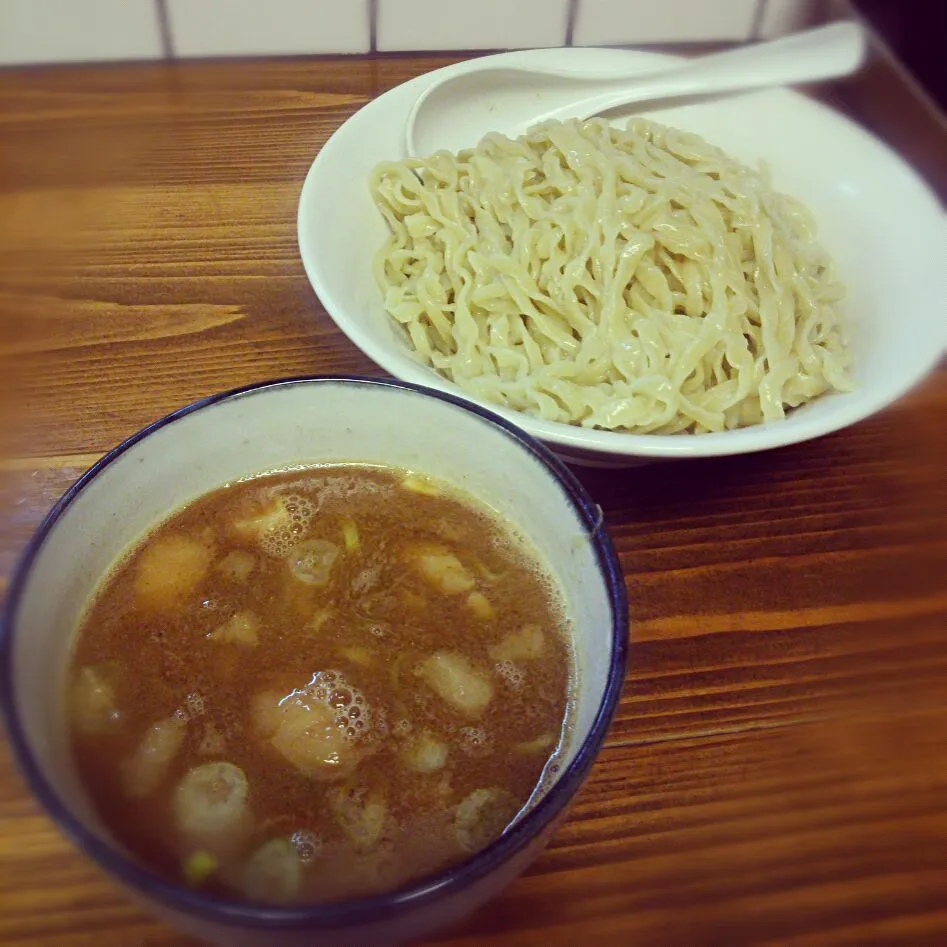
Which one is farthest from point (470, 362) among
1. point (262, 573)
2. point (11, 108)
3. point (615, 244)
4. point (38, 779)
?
point (11, 108)

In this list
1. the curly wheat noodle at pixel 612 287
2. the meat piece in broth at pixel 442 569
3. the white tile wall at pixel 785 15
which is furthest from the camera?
the white tile wall at pixel 785 15

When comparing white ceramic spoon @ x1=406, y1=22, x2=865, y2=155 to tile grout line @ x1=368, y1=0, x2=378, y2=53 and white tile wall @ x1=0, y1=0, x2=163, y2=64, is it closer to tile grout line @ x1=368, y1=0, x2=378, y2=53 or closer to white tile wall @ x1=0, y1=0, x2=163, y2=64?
tile grout line @ x1=368, y1=0, x2=378, y2=53

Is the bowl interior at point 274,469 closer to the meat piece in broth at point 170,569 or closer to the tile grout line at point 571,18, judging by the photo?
the meat piece in broth at point 170,569

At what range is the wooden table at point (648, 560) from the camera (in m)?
0.55

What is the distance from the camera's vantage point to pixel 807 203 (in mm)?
1041

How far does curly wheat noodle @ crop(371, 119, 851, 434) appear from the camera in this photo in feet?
2.80

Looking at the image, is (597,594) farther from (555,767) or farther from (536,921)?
(536,921)

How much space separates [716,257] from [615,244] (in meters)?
0.11

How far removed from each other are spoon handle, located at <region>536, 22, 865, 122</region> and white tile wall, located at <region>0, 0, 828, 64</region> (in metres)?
0.24

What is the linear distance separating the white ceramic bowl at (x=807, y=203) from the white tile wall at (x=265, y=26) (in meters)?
0.42

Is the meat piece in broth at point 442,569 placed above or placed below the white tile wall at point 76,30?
above

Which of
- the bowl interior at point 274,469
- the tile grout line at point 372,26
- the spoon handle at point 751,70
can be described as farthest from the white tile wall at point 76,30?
the bowl interior at point 274,469

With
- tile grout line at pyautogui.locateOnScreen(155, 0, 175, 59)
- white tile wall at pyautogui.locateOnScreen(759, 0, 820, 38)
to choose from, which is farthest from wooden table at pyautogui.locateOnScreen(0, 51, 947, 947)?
white tile wall at pyautogui.locateOnScreen(759, 0, 820, 38)

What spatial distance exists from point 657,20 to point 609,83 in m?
0.37
